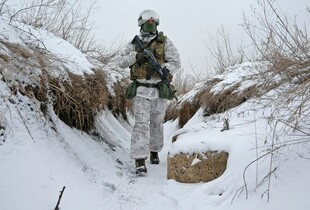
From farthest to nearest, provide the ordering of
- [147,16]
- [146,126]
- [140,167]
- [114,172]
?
[147,16], [146,126], [140,167], [114,172]

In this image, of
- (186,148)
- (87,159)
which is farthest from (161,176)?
(87,159)

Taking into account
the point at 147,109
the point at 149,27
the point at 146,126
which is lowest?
the point at 146,126

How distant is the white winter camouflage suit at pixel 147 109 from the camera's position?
9.86ft

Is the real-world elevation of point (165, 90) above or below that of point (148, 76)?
below

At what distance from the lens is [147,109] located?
317cm

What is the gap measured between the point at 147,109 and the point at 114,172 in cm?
69

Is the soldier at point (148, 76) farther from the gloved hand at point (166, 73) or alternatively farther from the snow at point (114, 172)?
the snow at point (114, 172)

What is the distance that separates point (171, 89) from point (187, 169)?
3.38 ft

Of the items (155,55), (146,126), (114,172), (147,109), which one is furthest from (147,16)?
(114,172)

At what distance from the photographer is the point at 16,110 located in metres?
2.11

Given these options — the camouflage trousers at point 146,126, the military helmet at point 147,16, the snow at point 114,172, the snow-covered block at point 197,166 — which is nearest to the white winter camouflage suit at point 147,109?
the camouflage trousers at point 146,126

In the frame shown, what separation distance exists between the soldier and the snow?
354 mm

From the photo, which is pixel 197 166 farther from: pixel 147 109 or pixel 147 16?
pixel 147 16

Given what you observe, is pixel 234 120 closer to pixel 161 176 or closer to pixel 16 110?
pixel 161 176
